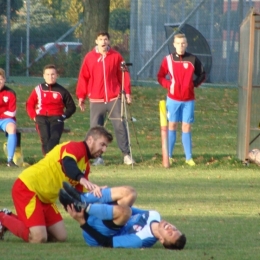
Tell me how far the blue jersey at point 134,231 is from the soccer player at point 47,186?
0.47 metres

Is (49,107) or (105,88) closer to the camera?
(49,107)

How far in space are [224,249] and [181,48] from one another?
26.9 feet

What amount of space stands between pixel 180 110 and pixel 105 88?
1.41 m

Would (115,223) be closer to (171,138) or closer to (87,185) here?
(87,185)

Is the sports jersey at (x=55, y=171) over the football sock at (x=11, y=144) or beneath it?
over

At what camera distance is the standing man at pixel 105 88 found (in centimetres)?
1611

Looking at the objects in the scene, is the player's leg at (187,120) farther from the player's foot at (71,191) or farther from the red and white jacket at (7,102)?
the player's foot at (71,191)

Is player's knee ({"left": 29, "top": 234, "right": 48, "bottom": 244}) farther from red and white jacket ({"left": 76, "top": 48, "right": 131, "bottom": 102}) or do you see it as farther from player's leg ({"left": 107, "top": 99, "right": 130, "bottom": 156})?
→ red and white jacket ({"left": 76, "top": 48, "right": 131, "bottom": 102})

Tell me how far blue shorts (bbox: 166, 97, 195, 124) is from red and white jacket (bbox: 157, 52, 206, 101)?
8 cm

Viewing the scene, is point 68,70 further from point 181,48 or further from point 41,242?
point 41,242

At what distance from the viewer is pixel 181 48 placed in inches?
639

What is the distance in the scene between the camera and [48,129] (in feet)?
51.8

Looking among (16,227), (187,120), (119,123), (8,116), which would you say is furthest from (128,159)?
(16,227)

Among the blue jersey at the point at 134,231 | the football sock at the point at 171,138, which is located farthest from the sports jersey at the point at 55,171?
the football sock at the point at 171,138
